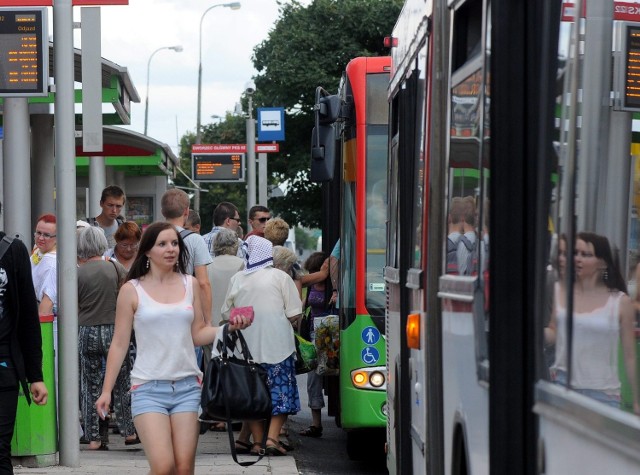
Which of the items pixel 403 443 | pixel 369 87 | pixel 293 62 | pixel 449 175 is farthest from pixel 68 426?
pixel 293 62

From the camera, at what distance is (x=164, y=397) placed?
662cm

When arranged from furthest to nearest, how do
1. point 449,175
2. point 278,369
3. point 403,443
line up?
1. point 278,369
2. point 403,443
3. point 449,175

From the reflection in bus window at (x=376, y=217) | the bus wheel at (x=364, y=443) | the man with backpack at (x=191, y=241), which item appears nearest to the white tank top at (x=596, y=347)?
the man with backpack at (x=191, y=241)

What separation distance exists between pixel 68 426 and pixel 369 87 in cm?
333

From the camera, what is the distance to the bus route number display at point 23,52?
377 inches

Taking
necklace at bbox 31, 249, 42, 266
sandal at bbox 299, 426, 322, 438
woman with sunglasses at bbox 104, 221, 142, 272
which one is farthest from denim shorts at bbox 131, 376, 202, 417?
sandal at bbox 299, 426, 322, 438

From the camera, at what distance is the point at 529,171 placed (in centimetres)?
351

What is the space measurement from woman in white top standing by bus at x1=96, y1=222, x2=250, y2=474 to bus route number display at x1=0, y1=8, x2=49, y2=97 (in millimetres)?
3045

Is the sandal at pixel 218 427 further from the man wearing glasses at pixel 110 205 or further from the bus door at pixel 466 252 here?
the bus door at pixel 466 252

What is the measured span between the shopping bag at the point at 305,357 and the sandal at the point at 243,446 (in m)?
0.72

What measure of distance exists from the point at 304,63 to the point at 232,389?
148 feet

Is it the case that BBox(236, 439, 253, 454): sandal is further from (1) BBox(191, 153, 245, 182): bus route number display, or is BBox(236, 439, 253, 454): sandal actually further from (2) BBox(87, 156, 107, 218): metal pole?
(1) BBox(191, 153, 245, 182): bus route number display

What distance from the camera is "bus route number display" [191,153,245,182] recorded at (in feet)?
106

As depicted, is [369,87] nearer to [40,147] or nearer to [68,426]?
[68,426]
